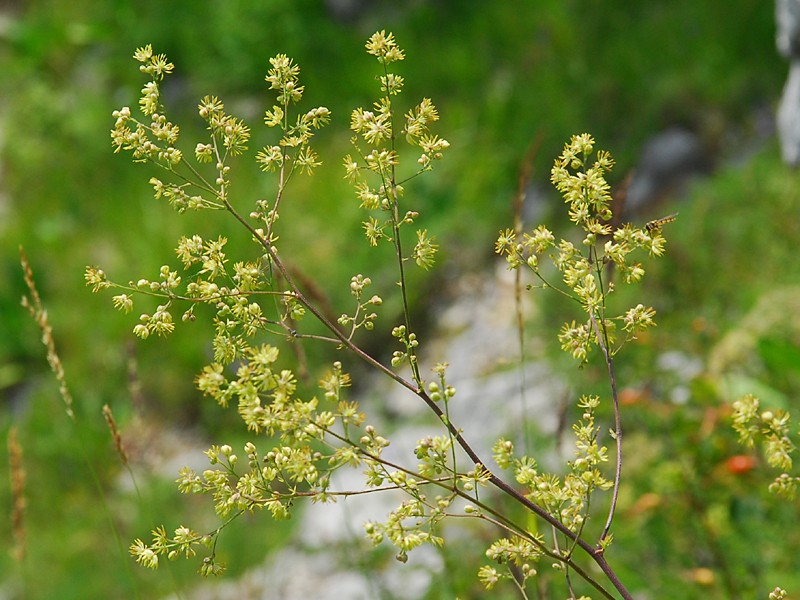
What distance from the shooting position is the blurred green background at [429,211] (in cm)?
300

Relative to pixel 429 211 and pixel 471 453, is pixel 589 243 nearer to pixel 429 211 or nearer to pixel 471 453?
pixel 471 453

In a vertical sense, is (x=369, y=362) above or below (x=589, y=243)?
below

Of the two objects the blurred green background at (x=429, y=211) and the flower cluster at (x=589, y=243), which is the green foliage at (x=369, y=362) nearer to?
the flower cluster at (x=589, y=243)

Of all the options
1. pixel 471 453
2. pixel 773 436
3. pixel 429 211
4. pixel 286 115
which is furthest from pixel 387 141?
pixel 429 211

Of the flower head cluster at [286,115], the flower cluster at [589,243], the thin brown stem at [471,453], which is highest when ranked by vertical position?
the flower head cluster at [286,115]

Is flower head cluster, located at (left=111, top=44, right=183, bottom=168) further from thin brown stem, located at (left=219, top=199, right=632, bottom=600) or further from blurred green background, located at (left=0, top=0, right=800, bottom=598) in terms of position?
blurred green background, located at (left=0, top=0, right=800, bottom=598)

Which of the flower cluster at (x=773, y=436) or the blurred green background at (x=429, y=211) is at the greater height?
the blurred green background at (x=429, y=211)

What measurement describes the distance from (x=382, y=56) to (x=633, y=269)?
432mm

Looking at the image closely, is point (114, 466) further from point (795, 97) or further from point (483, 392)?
point (795, 97)

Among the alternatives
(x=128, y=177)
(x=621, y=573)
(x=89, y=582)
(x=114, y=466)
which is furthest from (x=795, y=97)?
(x=128, y=177)

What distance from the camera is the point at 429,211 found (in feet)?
19.7

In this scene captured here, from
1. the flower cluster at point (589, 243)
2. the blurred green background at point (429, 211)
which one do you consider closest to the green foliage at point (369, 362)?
the flower cluster at point (589, 243)

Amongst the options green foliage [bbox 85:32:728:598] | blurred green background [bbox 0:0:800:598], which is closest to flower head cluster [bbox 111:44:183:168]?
green foliage [bbox 85:32:728:598]

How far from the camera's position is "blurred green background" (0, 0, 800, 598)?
300 centimetres
